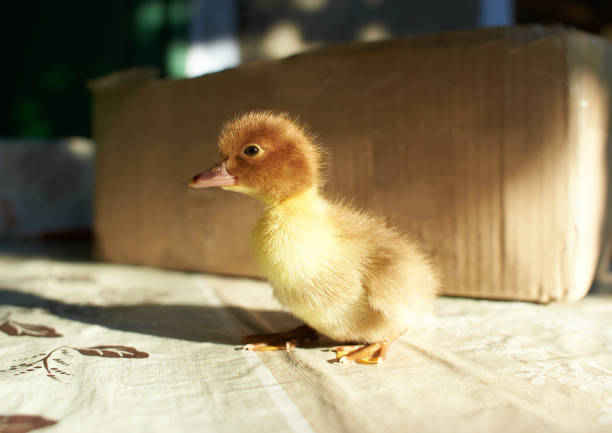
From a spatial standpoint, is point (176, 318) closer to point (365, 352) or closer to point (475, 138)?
point (365, 352)

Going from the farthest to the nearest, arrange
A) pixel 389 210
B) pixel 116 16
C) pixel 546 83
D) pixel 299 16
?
pixel 116 16, pixel 299 16, pixel 389 210, pixel 546 83

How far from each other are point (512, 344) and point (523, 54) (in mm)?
583

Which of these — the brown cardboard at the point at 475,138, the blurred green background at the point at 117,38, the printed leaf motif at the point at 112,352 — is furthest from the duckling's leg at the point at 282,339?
the blurred green background at the point at 117,38

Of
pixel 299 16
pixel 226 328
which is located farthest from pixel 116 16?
pixel 226 328

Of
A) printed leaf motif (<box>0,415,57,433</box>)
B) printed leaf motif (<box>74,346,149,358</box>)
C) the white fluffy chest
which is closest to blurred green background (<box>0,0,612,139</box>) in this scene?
the white fluffy chest

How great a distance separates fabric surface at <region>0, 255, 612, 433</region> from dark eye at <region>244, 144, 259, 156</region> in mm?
294

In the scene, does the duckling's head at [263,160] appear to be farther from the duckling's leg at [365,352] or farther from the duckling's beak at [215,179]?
the duckling's leg at [365,352]

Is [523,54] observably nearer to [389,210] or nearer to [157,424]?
[389,210]

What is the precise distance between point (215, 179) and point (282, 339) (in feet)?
0.89

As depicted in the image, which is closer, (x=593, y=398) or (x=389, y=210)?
(x=593, y=398)

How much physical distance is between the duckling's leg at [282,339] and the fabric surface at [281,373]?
21mm

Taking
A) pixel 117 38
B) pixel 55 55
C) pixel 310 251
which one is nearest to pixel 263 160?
pixel 310 251

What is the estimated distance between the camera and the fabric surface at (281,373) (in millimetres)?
505

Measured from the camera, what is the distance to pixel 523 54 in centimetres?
98
